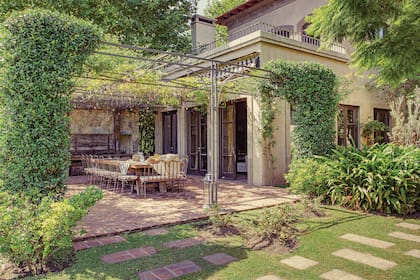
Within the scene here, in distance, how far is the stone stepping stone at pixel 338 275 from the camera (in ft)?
10.2

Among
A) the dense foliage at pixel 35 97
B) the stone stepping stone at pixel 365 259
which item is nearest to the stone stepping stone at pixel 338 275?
the stone stepping stone at pixel 365 259

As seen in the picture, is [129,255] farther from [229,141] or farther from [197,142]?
[197,142]

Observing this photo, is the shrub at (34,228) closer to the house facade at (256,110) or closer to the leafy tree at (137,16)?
the house facade at (256,110)

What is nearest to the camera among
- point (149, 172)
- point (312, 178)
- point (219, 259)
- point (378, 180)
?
point (219, 259)

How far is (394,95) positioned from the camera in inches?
473

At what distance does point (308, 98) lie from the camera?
6988 millimetres

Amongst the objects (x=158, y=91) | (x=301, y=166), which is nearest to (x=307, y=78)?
(x=301, y=166)

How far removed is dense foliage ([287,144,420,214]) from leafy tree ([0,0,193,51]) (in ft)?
36.5

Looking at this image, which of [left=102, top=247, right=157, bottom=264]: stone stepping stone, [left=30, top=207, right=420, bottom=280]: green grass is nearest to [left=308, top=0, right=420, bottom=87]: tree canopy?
[left=30, top=207, right=420, bottom=280]: green grass

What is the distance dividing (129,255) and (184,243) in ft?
2.52

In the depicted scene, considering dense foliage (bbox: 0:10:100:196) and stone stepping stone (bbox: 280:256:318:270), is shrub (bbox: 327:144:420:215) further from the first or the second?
dense foliage (bbox: 0:10:100:196)

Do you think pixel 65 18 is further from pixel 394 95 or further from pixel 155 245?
pixel 394 95

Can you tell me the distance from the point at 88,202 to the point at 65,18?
7.41 feet

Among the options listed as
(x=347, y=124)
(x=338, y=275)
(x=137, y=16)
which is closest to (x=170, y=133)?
(x=137, y=16)
